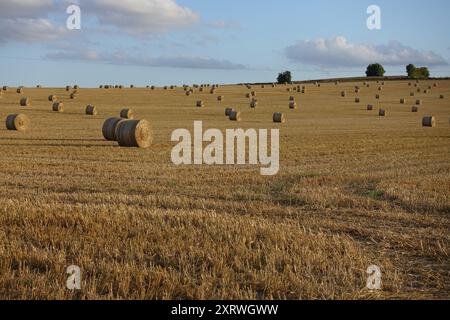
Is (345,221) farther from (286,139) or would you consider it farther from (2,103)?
(2,103)

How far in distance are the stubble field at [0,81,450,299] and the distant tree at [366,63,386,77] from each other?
110607 millimetres

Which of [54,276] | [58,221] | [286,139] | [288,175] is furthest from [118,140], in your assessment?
[54,276]

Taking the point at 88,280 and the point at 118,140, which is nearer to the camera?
the point at 88,280

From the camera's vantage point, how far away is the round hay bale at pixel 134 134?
21438 mm

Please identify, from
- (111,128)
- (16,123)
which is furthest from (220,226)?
(16,123)

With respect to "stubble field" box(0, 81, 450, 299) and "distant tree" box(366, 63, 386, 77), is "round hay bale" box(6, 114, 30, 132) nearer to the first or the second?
"stubble field" box(0, 81, 450, 299)

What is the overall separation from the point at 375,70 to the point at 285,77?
21.3 m

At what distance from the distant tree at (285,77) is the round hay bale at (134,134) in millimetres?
99981

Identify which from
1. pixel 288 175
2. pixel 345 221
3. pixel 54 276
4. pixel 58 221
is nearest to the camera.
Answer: pixel 54 276

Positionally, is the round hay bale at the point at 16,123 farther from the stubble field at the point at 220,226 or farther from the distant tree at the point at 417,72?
the distant tree at the point at 417,72

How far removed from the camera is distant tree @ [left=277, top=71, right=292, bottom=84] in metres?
120

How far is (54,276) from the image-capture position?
601cm

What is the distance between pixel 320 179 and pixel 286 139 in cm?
1177

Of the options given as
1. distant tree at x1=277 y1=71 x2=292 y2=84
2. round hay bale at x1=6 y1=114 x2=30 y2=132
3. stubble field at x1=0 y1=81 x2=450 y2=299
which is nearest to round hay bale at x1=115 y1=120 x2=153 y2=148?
stubble field at x1=0 y1=81 x2=450 y2=299
